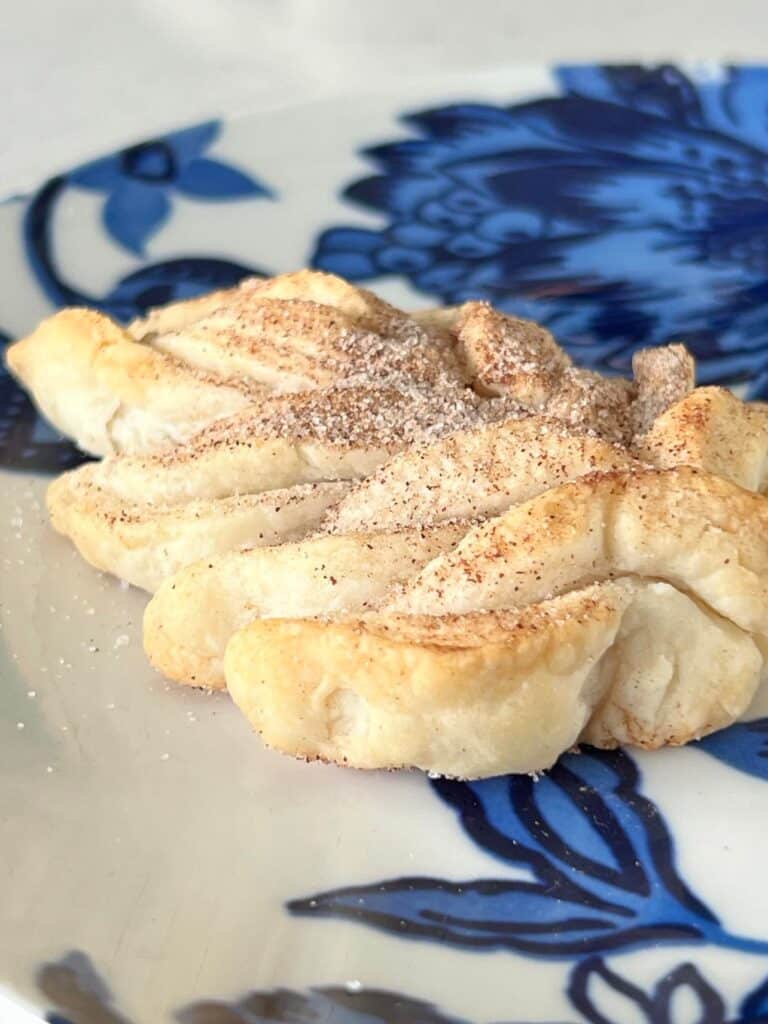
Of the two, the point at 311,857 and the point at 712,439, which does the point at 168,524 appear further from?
the point at 712,439

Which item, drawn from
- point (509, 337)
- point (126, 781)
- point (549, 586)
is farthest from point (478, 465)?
point (126, 781)

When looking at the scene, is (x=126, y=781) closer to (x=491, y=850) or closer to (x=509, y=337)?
(x=491, y=850)

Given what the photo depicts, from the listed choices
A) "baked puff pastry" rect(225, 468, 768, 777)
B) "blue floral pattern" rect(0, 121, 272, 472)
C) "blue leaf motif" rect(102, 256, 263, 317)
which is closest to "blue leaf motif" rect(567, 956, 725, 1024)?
"baked puff pastry" rect(225, 468, 768, 777)

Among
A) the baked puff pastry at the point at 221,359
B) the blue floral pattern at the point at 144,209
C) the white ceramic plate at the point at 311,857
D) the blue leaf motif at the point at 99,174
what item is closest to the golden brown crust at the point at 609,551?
the white ceramic plate at the point at 311,857

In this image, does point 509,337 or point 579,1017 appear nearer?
point 579,1017

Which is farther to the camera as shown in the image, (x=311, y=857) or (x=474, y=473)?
(x=474, y=473)

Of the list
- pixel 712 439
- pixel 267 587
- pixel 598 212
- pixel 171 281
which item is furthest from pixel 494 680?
pixel 598 212

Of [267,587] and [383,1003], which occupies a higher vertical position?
[267,587]
